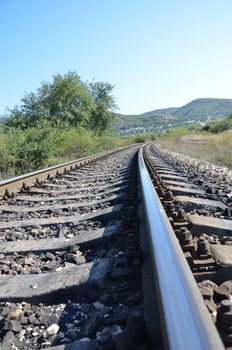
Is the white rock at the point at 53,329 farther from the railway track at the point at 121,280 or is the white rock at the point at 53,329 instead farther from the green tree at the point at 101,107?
the green tree at the point at 101,107

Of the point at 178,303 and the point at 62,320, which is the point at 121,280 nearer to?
the point at 62,320

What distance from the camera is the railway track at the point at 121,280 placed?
1.30m

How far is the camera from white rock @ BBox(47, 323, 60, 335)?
73.9 inches

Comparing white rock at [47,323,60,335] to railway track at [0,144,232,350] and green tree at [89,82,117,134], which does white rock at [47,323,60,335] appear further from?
green tree at [89,82,117,134]

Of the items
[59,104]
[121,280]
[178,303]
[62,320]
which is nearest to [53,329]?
[62,320]

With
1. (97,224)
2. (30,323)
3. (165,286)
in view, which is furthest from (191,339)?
(97,224)

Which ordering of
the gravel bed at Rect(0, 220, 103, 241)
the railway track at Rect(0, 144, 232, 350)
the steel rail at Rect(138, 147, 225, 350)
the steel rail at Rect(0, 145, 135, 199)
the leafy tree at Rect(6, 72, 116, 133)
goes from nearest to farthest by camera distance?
1. the steel rail at Rect(138, 147, 225, 350)
2. the railway track at Rect(0, 144, 232, 350)
3. the gravel bed at Rect(0, 220, 103, 241)
4. the steel rail at Rect(0, 145, 135, 199)
5. the leafy tree at Rect(6, 72, 116, 133)

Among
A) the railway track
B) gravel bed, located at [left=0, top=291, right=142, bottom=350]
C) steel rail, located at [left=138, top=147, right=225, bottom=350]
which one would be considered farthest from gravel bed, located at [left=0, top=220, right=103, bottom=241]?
steel rail, located at [left=138, top=147, right=225, bottom=350]

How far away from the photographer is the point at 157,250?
1.77 m

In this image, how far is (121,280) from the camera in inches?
86.9

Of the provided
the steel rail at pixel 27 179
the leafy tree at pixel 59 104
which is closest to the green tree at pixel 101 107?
the leafy tree at pixel 59 104

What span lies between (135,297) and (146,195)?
1327mm

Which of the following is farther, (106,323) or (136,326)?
(106,323)

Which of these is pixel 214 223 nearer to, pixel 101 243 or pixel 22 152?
pixel 101 243
